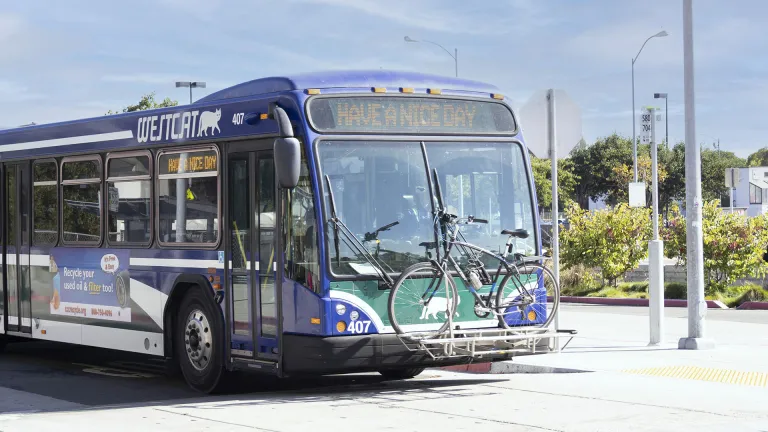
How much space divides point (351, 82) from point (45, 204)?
5.82 meters

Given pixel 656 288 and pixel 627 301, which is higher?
pixel 656 288

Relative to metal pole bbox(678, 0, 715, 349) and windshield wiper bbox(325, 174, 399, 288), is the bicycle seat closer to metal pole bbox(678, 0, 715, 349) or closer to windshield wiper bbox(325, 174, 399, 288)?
windshield wiper bbox(325, 174, 399, 288)

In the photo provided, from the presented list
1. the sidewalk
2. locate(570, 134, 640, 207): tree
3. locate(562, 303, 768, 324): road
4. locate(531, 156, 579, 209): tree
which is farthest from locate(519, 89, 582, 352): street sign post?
locate(570, 134, 640, 207): tree

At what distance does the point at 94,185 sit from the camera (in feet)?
48.3

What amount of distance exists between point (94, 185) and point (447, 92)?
4.92 meters

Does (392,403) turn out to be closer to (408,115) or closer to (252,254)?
(252,254)

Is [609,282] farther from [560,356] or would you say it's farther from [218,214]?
[218,214]

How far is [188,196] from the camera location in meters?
13.1

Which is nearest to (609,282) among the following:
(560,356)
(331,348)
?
(560,356)

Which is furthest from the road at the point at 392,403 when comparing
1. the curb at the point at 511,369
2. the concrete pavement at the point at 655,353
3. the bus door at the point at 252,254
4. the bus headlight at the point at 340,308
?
the bus headlight at the point at 340,308

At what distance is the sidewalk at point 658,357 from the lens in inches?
534

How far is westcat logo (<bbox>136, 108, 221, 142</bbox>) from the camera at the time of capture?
12758mm

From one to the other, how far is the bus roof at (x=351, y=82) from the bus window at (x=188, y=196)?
2.65 ft

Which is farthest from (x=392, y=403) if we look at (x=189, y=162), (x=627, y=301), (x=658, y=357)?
(x=627, y=301)
